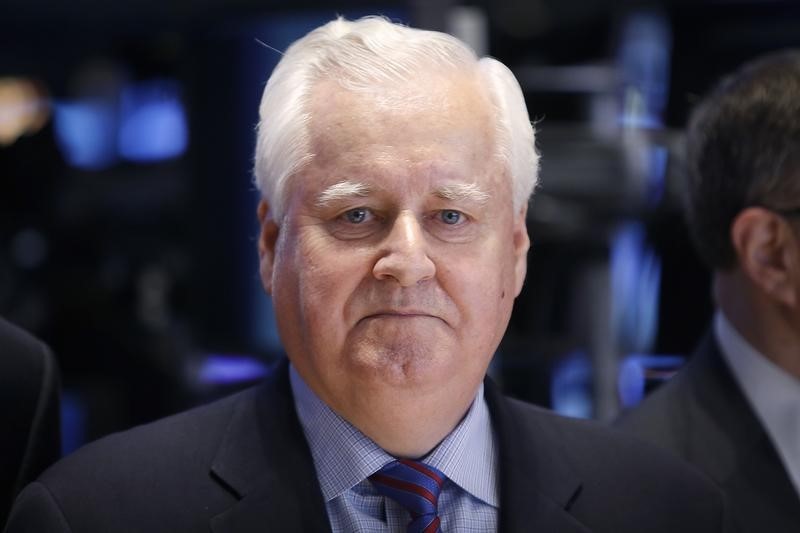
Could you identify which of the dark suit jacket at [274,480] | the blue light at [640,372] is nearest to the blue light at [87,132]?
the blue light at [640,372]

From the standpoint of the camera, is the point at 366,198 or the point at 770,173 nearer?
the point at 366,198

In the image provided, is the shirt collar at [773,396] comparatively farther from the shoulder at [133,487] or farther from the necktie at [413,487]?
the shoulder at [133,487]

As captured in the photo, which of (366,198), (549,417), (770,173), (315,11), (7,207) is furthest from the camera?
(7,207)

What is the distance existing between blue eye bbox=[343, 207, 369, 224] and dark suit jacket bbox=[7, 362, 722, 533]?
33 cm

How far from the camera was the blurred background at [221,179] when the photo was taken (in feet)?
11.5

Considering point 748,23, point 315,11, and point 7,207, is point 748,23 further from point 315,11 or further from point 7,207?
point 7,207

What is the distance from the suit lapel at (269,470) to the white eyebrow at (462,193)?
42 centimetres

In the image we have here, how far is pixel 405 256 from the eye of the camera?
1661 mm

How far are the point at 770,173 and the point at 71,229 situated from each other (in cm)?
303

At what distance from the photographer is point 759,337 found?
2.36 metres

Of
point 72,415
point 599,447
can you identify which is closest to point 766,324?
point 599,447

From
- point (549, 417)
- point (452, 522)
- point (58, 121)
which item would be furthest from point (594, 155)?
point (58, 121)

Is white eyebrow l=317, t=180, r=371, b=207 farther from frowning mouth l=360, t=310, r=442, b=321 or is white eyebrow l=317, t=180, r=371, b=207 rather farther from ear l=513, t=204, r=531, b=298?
ear l=513, t=204, r=531, b=298

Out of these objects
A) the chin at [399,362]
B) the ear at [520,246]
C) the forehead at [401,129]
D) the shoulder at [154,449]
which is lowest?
the shoulder at [154,449]
